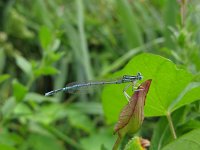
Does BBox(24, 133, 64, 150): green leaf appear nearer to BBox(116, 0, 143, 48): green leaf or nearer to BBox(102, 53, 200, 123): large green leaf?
BBox(116, 0, 143, 48): green leaf

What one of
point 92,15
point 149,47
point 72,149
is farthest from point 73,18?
point 72,149

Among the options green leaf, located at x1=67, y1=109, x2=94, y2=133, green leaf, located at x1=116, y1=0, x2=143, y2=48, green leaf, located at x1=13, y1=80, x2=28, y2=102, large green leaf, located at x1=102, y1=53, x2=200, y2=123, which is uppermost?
green leaf, located at x1=116, y1=0, x2=143, y2=48

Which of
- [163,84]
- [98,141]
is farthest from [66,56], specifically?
[163,84]

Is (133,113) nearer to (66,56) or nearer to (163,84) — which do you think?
(163,84)

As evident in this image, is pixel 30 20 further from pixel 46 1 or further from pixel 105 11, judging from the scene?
pixel 105 11

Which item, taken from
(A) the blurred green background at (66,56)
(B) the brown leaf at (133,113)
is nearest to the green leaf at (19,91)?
(A) the blurred green background at (66,56)

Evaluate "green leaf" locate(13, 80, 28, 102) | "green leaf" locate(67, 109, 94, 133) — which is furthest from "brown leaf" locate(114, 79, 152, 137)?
"green leaf" locate(67, 109, 94, 133)

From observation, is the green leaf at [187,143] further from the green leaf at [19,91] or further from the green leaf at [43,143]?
the green leaf at [43,143]
